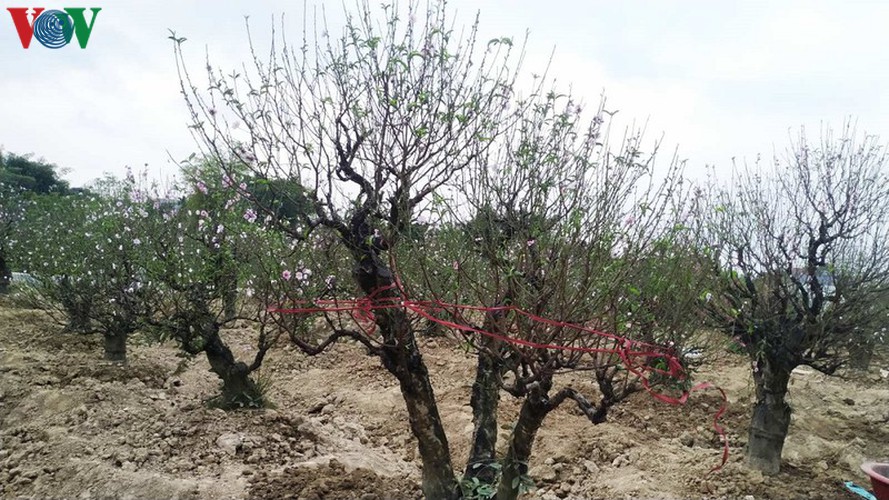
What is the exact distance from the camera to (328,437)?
5594 millimetres

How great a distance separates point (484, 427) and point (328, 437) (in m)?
2.20

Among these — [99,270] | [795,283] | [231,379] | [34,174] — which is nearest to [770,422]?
[795,283]

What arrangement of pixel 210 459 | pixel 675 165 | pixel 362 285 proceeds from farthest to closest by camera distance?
pixel 210 459 → pixel 362 285 → pixel 675 165

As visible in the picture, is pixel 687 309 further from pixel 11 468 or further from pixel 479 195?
pixel 11 468

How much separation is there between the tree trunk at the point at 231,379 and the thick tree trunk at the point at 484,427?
2.94 meters

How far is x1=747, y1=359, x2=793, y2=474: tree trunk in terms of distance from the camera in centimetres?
494

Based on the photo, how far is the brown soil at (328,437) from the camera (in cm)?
444

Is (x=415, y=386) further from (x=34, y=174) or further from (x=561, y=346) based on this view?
(x=34, y=174)

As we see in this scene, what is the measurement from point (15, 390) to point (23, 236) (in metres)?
5.91

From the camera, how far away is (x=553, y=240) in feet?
9.80

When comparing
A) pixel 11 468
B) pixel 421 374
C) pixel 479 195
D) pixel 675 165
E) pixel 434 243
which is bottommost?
pixel 11 468

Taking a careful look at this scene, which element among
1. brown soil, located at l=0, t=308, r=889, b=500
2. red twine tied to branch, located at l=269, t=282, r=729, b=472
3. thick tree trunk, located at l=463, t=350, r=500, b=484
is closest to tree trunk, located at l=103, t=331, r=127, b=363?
brown soil, located at l=0, t=308, r=889, b=500

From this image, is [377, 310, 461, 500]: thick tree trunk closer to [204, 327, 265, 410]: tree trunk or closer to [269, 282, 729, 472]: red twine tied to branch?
[269, 282, 729, 472]: red twine tied to branch

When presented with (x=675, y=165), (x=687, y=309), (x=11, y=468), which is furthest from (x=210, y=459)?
(x=675, y=165)
